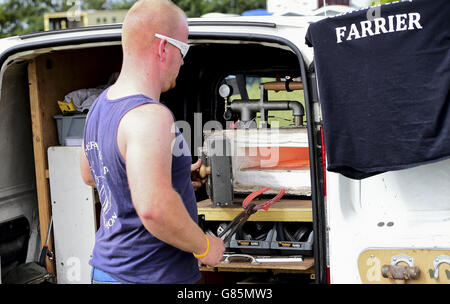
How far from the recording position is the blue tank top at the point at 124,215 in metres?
2.18

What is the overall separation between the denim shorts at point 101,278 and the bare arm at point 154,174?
37 centimetres

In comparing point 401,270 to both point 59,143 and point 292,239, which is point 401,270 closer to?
point 292,239

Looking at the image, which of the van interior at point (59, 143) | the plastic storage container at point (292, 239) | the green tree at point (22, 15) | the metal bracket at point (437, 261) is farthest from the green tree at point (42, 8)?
the metal bracket at point (437, 261)

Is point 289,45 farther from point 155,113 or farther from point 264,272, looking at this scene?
point 264,272

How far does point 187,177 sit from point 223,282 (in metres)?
2.15

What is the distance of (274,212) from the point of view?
368 centimetres

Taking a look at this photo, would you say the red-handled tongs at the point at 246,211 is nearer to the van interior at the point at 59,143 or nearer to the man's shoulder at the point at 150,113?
the van interior at the point at 59,143

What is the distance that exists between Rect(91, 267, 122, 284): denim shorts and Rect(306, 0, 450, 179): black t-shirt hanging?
1031mm

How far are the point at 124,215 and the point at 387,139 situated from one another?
112 cm

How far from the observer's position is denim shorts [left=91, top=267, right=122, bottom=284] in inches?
92.0

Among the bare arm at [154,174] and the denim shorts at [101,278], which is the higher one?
the bare arm at [154,174]

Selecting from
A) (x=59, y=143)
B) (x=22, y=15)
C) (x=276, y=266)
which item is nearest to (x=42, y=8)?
(x=22, y=15)

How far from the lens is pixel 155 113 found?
6.88ft

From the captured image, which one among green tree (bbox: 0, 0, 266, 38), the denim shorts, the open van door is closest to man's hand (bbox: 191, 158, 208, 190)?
the open van door
